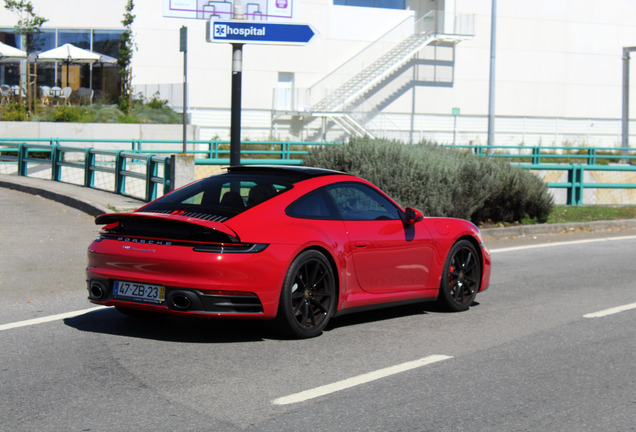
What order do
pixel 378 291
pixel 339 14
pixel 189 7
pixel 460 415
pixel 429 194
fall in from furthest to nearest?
pixel 339 14 → pixel 429 194 → pixel 189 7 → pixel 378 291 → pixel 460 415

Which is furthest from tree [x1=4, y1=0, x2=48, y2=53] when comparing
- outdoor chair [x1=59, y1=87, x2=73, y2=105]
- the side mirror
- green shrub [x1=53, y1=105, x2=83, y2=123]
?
the side mirror

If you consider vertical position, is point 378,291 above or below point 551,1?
below

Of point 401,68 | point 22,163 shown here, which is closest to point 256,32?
point 22,163

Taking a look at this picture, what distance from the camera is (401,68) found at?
4897 centimetres

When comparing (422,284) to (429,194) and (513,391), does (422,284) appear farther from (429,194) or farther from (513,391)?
(429,194)

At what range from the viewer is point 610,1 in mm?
54938

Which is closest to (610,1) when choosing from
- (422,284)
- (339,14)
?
(339,14)

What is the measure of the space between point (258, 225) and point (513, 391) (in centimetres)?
223

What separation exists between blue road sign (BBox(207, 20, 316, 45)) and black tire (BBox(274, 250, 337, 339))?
210 inches

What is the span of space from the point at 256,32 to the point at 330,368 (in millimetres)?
6485

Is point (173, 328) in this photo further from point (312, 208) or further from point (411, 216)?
point (411, 216)

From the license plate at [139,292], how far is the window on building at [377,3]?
4292 centimetres

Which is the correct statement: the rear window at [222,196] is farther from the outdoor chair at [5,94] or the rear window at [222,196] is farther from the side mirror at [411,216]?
the outdoor chair at [5,94]

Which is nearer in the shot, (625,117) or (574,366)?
(574,366)
